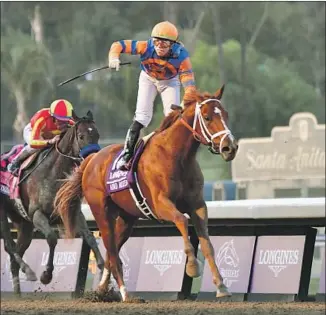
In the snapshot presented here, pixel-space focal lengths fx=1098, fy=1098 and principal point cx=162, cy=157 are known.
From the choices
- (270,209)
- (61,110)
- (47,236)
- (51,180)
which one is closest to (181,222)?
(270,209)

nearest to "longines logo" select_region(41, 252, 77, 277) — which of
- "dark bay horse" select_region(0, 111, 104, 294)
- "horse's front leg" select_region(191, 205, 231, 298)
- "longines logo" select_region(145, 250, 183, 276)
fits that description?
"dark bay horse" select_region(0, 111, 104, 294)

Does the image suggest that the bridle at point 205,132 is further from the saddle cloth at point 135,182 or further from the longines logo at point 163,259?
the longines logo at point 163,259

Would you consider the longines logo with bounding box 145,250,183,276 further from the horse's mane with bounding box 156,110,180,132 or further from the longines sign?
the longines sign

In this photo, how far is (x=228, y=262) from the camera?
10852mm

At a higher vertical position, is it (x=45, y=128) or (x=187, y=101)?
(x=187, y=101)

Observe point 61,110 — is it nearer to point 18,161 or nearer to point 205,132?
point 18,161

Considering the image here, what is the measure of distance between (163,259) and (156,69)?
9.05ft

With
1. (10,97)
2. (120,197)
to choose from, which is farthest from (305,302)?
(10,97)

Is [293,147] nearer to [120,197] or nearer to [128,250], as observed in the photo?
[128,250]

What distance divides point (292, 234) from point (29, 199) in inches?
106

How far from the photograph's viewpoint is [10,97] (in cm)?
4272

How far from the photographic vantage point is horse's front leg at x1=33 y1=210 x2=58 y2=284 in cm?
1045

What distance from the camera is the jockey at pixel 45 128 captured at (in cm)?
1111

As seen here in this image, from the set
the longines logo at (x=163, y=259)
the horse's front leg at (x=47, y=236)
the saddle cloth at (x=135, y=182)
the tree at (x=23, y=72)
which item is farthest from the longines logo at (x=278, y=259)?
the tree at (x=23, y=72)
